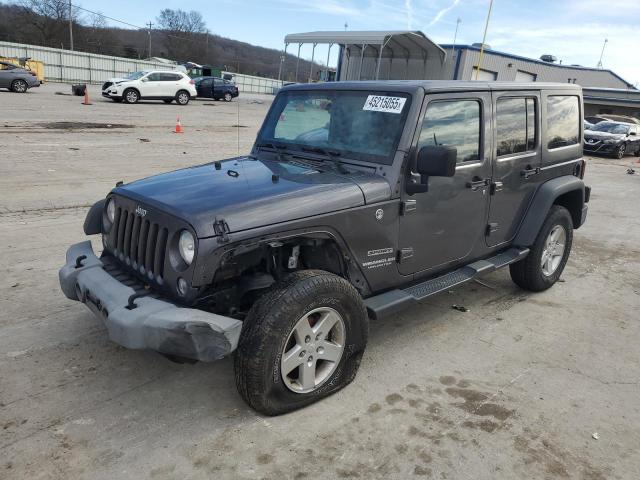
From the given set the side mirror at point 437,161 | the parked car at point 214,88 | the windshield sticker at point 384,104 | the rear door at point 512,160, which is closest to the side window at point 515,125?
the rear door at point 512,160

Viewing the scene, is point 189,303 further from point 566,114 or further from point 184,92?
point 184,92

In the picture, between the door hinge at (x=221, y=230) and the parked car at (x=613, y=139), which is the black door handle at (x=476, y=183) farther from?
the parked car at (x=613, y=139)

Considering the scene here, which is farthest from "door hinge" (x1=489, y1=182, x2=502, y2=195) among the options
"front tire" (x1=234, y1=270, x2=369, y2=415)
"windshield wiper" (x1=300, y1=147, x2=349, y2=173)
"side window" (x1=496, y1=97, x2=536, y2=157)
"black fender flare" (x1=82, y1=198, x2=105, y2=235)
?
"black fender flare" (x1=82, y1=198, x2=105, y2=235)

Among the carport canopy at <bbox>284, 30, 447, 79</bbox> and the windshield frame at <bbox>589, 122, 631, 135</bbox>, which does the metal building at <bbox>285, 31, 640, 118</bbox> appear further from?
the windshield frame at <bbox>589, 122, 631, 135</bbox>

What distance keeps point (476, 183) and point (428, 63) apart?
29.9 metres

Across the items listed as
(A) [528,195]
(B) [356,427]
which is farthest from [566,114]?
(B) [356,427]

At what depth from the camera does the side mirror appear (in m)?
3.19

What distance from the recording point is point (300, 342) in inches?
118

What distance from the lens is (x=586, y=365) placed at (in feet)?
12.8

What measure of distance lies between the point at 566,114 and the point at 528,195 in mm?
1083

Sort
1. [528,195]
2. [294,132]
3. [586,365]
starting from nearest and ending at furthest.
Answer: [586,365] < [294,132] < [528,195]

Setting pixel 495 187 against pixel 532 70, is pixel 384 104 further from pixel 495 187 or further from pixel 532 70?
pixel 532 70

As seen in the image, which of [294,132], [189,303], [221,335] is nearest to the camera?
[221,335]

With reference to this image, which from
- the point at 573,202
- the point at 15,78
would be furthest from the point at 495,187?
the point at 15,78
